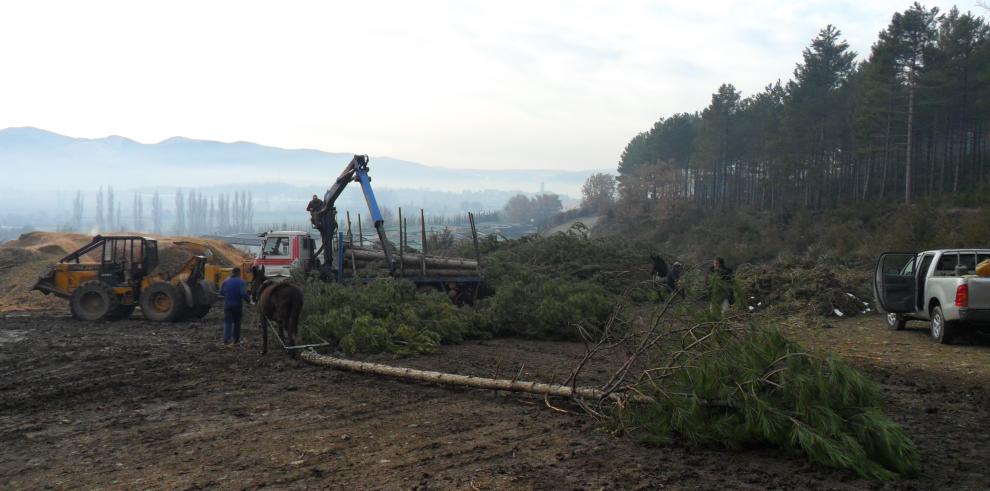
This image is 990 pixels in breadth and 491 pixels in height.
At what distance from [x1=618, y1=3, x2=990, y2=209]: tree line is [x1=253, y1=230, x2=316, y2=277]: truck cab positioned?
31.9 meters

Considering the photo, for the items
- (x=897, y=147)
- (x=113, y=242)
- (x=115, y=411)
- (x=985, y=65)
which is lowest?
(x=115, y=411)

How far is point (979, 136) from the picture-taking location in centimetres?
4472

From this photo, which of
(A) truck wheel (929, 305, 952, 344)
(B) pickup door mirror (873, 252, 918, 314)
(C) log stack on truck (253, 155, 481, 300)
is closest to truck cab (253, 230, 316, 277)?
(C) log stack on truck (253, 155, 481, 300)

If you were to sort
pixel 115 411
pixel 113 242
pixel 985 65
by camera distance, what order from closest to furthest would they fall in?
pixel 115 411
pixel 113 242
pixel 985 65

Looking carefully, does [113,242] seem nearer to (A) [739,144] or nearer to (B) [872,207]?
(B) [872,207]

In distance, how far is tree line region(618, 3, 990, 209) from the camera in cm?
4128

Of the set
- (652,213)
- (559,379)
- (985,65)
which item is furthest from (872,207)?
(559,379)

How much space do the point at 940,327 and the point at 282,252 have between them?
Result: 16.0 meters

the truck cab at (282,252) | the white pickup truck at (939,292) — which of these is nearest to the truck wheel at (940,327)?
the white pickup truck at (939,292)

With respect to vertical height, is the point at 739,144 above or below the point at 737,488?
above

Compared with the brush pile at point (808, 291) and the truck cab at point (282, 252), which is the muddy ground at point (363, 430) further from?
the truck cab at point (282, 252)

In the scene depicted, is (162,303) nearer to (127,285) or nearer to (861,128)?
(127,285)

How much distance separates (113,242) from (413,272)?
25.5 feet

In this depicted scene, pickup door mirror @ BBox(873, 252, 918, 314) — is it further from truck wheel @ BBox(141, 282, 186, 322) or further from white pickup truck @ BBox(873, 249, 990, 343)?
truck wheel @ BBox(141, 282, 186, 322)
